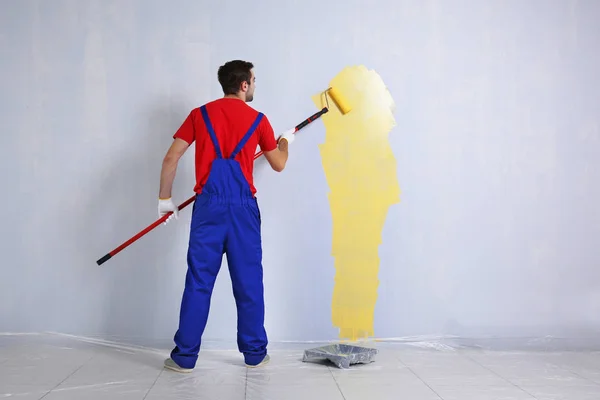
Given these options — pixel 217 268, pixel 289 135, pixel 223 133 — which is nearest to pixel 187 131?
pixel 223 133

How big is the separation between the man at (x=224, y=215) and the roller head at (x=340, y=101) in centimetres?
43

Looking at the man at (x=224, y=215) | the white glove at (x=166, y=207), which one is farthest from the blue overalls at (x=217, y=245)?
the white glove at (x=166, y=207)

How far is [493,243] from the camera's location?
3.12 meters

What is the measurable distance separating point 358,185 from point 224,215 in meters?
0.74

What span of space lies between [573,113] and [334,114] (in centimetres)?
114

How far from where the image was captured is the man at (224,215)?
2.62m

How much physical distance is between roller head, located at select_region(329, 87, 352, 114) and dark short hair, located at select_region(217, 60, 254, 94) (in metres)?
0.45

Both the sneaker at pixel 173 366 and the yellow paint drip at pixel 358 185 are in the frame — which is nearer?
the sneaker at pixel 173 366

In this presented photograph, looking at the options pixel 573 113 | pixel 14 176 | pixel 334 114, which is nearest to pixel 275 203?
pixel 334 114

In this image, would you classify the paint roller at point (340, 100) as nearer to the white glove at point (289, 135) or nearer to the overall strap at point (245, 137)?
the white glove at point (289, 135)

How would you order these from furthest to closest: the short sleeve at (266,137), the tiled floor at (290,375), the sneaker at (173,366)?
the short sleeve at (266,137) < the sneaker at (173,366) < the tiled floor at (290,375)

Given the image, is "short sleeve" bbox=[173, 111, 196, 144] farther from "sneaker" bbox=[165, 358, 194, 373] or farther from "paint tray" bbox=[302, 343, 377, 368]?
"paint tray" bbox=[302, 343, 377, 368]

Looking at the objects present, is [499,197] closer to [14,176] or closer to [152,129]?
[152,129]

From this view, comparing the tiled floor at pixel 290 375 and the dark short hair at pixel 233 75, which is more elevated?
the dark short hair at pixel 233 75
